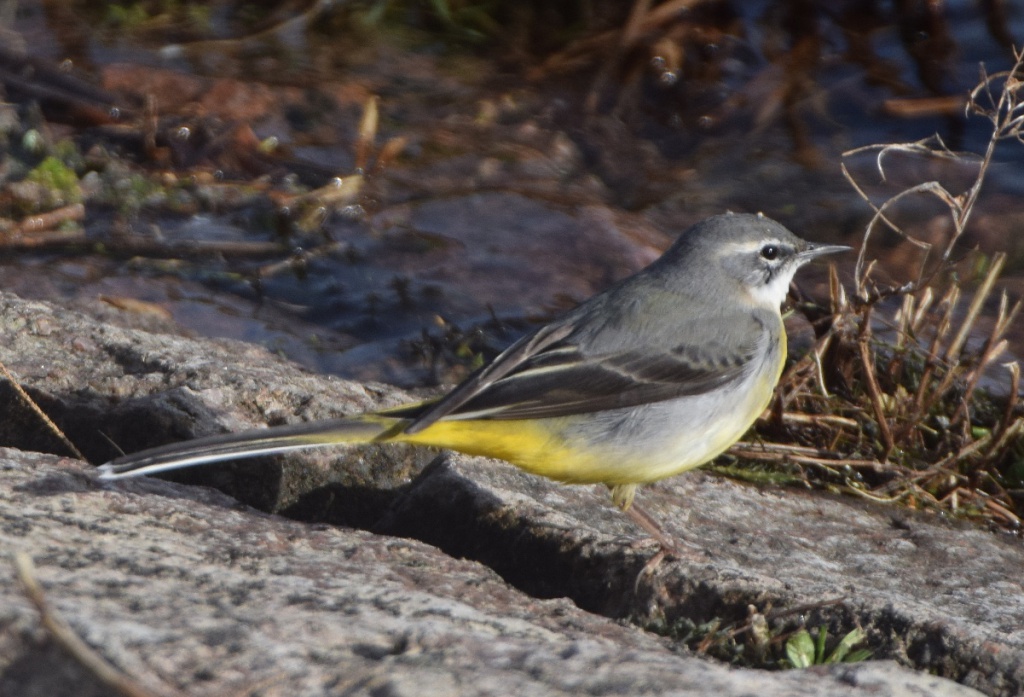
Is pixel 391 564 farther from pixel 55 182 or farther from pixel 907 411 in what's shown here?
pixel 55 182

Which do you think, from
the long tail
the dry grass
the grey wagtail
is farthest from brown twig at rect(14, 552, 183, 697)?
the dry grass

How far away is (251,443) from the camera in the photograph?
380 cm

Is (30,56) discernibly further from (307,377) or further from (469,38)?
(307,377)

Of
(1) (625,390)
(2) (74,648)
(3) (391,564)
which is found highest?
(2) (74,648)

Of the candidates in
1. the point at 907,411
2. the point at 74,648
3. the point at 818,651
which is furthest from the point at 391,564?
the point at 907,411

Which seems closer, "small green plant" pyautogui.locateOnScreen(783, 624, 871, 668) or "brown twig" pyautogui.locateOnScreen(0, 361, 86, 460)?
"small green plant" pyautogui.locateOnScreen(783, 624, 871, 668)

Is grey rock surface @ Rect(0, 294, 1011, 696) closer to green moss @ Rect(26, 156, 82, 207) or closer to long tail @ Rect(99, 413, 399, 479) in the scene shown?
long tail @ Rect(99, 413, 399, 479)

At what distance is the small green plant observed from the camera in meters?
3.25

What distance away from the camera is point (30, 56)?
8305 millimetres

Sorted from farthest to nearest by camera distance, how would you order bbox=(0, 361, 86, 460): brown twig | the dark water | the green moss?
the green moss → the dark water → bbox=(0, 361, 86, 460): brown twig

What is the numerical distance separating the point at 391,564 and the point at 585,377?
4.48ft

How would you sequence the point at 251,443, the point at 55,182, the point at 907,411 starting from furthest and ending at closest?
the point at 55,182, the point at 907,411, the point at 251,443

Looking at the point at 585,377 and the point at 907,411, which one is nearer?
the point at 585,377

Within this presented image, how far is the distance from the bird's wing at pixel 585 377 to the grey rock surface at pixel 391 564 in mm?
270
